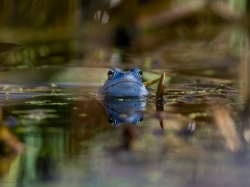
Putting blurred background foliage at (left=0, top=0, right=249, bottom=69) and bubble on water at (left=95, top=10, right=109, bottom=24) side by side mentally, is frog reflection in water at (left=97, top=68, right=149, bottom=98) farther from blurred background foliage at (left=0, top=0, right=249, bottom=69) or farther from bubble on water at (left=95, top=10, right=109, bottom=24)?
bubble on water at (left=95, top=10, right=109, bottom=24)

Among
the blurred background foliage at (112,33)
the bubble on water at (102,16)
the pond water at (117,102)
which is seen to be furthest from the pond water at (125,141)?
the bubble on water at (102,16)

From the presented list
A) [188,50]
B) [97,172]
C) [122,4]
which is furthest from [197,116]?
[122,4]

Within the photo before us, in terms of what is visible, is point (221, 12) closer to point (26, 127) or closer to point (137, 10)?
point (137, 10)

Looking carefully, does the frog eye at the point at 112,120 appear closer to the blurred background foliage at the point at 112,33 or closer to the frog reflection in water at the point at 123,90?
the frog reflection in water at the point at 123,90

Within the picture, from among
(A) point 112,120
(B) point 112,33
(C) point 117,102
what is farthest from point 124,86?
(B) point 112,33

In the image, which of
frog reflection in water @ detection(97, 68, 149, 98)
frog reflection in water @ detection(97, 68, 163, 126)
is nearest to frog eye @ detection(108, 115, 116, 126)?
frog reflection in water @ detection(97, 68, 163, 126)
